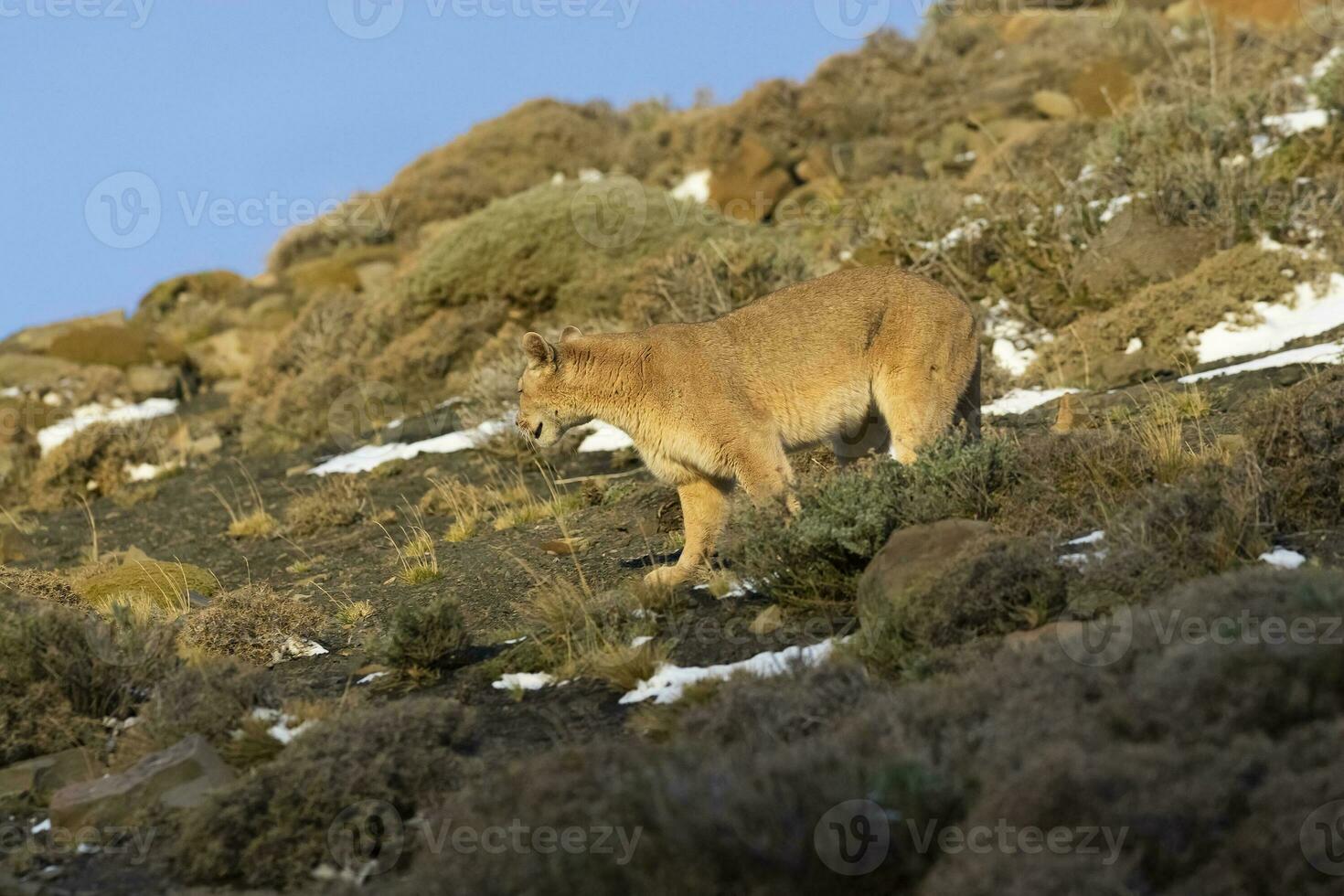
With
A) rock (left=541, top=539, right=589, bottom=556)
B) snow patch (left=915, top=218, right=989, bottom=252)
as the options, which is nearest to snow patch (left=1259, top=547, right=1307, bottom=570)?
rock (left=541, top=539, right=589, bottom=556)

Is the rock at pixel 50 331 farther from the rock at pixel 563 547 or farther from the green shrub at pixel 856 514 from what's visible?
the green shrub at pixel 856 514

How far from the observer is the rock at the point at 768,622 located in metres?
8.09

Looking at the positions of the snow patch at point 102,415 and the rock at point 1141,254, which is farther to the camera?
the snow patch at point 102,415

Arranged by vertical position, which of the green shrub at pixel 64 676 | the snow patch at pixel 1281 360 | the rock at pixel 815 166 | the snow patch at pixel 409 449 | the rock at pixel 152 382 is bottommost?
the snow patch at pixel 1281 360

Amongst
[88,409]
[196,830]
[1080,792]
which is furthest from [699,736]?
[88,409]

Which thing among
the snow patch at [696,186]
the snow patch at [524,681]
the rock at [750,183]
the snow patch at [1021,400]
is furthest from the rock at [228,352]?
the snow patch at [524,681]

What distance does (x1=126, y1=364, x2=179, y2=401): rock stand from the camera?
98.6 ft

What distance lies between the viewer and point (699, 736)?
5.98 m

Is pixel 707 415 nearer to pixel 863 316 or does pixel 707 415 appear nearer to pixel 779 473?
pixel 779 473

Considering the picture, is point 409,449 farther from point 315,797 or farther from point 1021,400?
point 315,797

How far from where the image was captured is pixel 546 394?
10.3 m

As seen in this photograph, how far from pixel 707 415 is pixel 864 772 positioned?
4790 millimetres

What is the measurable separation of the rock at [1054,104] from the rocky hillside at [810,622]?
7419mm

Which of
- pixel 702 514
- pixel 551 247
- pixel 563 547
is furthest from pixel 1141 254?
pixel 702 514
